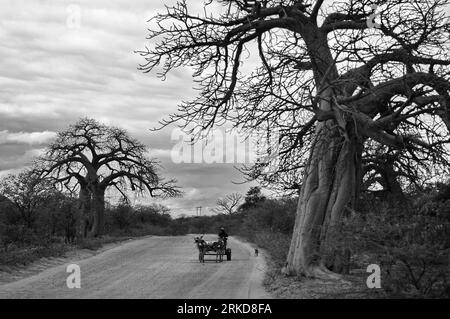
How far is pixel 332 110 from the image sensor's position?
12.6 meters

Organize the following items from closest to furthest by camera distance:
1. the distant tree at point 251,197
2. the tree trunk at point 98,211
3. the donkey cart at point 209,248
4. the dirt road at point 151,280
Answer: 1. the dirt road at point 151,280
2. the donkey cart at point 209,248
3. the tree trunk at point 98,211
4. the distant tree at point 251,197

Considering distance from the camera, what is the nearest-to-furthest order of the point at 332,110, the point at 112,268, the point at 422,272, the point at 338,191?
the point at 422,272
the point at 332,110
the point at 338,191
the point at 112,268

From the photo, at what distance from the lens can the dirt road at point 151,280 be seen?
473 inches

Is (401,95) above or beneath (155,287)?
above

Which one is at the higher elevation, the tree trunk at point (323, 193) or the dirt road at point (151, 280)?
the tree trunk at point (323, 193)

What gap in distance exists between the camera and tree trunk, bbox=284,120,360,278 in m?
13.6

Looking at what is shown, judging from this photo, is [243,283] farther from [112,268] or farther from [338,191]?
[112,268]

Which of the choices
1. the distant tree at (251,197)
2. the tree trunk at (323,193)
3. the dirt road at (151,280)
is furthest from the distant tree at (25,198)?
the distant tree at (251,197)

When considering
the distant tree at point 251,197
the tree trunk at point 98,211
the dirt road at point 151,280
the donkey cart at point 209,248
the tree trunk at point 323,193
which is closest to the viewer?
the dirt road at point 151,280

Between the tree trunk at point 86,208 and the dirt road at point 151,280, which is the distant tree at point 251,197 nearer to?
the tree trunk at point 86,208

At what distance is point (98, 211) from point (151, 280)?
26.0 m

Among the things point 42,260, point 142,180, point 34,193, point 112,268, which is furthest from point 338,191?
point 142,180

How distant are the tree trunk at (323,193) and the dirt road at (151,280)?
1.29 m

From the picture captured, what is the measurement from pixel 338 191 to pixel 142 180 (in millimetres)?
27968
